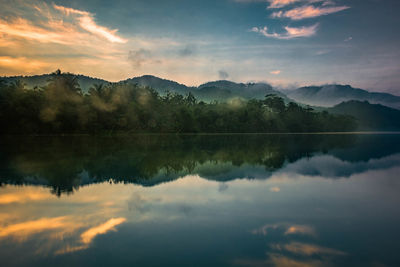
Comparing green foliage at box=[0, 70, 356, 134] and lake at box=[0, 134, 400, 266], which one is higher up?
green foliage at box=[0, 70, 356, 134]

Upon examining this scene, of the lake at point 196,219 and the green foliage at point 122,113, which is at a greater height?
the green foliage at point 122,113

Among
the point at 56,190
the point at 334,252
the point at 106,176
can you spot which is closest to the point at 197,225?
the point at 334,252

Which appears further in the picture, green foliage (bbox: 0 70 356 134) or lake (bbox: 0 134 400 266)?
green foliage (bbox: 0 70 356 134)

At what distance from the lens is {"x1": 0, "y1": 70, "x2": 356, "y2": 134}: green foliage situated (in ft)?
239

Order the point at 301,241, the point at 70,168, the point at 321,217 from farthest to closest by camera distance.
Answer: the point at 70,168 → the point at 321,217 → the point at 301,241

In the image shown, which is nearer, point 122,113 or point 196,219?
point 196,219

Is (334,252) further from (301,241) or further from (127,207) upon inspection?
(127,207)

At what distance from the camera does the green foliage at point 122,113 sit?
239 ft

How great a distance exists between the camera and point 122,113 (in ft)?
281

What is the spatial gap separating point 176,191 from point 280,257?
24.5ft

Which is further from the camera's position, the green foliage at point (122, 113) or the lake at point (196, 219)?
the green foliage at point (122, 113)

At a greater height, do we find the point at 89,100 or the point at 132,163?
the point at 89,100

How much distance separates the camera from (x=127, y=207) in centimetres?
1066

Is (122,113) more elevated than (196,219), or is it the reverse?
(122,113)
